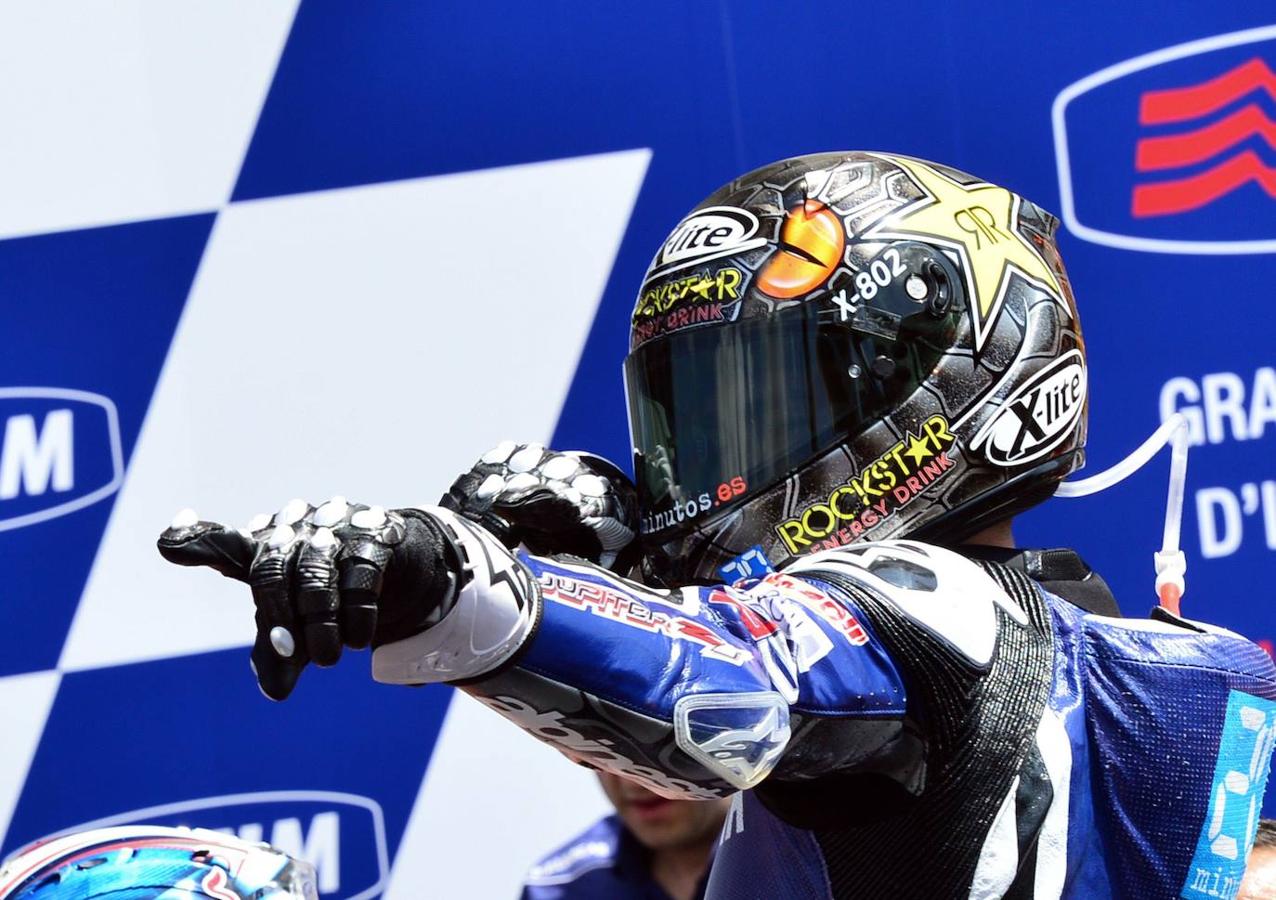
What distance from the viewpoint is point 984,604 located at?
1176 millimetres

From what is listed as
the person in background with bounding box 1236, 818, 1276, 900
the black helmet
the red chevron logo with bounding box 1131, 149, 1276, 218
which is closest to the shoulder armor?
the black helmet

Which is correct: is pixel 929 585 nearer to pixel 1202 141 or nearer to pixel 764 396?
pixel 764 396

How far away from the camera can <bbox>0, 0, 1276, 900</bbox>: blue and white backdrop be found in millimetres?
2398

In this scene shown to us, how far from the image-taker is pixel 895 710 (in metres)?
1.10

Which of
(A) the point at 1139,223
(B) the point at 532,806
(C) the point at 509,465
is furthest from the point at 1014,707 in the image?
(A) the point at 1139,223

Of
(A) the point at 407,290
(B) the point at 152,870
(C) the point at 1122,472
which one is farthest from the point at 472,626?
(A) the point at 407,290

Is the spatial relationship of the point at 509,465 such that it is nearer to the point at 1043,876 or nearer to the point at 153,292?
the point at 1043,876

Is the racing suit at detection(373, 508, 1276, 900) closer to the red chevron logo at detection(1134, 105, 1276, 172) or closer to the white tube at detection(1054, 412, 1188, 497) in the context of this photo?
the white tube at detection(1054, 412, 1188, 497)

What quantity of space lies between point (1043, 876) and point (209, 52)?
5.56 ft

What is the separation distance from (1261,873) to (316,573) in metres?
1.34

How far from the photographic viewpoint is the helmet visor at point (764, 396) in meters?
1.45

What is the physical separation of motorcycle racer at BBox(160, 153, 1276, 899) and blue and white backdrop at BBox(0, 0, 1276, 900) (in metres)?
0.77

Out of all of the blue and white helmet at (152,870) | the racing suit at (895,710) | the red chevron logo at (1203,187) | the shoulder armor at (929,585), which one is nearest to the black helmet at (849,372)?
the racing suit at (895,710)

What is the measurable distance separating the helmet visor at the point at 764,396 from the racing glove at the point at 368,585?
0.52 metres
